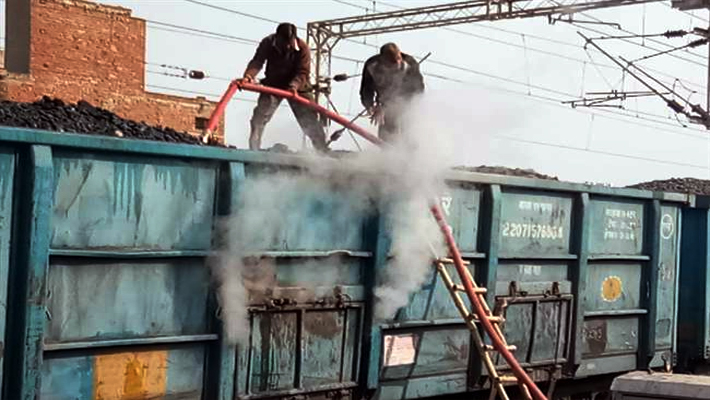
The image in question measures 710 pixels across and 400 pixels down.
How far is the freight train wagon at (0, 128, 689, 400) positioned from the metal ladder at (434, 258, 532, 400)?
13 cm

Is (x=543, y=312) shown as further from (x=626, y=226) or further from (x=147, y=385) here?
(x=147, y=385)

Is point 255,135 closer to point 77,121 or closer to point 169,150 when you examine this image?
point 77,121

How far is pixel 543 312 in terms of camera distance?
7.24m

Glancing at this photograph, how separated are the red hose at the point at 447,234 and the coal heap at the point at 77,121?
381 millimetres

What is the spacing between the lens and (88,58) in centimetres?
2812

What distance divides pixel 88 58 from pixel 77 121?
76.1ft

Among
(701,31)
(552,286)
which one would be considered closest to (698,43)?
(701,31)

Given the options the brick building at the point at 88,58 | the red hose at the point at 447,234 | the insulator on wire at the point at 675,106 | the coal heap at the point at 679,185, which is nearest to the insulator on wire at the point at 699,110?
the insulator on wire at the point at 675,106

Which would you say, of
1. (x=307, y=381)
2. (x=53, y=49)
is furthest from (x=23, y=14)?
(x=307, y=381)

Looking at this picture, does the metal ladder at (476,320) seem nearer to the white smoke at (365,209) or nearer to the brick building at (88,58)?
the white smoke at (365,209)

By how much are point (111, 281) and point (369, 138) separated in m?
2.02

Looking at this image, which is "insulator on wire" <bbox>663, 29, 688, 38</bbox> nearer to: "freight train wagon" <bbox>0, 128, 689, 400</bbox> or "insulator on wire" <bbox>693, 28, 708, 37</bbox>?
"insulator on wire" <bbox>693, 28, 708, 37</bbox>

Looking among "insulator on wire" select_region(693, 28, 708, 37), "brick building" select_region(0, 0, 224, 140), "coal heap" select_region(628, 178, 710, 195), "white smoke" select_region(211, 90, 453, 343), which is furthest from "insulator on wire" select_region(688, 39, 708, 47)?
"white smoke" select_region(211, 90, 453, 343)

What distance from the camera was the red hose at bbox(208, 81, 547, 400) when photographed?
597 centimetres
